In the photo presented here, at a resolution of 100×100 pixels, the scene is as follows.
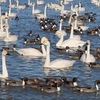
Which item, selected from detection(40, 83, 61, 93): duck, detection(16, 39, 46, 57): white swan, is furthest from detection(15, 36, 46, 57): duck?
detection(40, 83, 61, 93): duck

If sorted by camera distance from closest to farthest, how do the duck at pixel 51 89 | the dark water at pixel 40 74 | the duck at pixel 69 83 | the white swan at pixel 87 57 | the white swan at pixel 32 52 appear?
the dark water at pixel 40 74
the duck at pixel 51 89
the duck at pixel 69 83
the white swan at pixel 87 57
the white swan at pixel 32 52

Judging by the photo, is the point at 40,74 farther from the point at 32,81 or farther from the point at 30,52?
the point at 30,52

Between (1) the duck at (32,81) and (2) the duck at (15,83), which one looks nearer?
(2) the duck at (15,83)

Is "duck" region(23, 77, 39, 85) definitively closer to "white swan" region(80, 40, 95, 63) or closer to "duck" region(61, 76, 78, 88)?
"duck" region(61, 76, 78, 88)

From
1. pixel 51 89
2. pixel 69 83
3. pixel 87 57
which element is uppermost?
pixel 87 57

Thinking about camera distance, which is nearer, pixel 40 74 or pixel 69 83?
pixel 69 83

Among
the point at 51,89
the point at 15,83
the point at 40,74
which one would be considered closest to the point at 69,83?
the point at 51,89

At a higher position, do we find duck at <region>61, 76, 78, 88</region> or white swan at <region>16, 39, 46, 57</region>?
white swan at <region>16, 39, 46, 57</region>

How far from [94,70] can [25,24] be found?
69.5 feet

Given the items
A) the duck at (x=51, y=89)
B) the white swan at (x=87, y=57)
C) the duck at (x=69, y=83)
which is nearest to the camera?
the duck at (x=51, y=89)

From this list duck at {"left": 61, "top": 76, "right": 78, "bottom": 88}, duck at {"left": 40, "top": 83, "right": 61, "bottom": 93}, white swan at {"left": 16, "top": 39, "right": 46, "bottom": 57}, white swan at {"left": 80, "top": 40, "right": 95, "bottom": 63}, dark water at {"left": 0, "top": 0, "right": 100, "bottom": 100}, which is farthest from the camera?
white swan at {"left": 16, "top": 39, "right": 46, "bottom": 57}

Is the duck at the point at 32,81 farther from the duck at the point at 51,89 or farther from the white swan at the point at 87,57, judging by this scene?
the white swan at the point at 87,57

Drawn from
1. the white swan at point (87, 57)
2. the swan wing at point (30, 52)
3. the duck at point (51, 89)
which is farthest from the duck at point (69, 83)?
the swan wing at point (30, 52)

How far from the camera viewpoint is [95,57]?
97.8 feet
